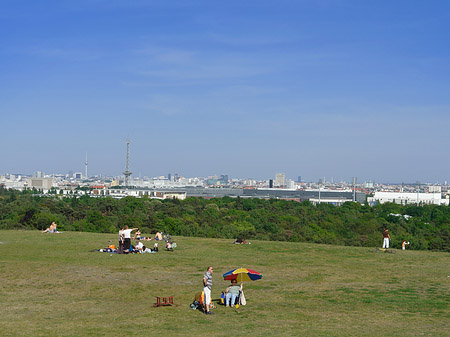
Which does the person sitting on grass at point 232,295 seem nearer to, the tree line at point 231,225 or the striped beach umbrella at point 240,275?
the striped beach umbrella at point 240,275

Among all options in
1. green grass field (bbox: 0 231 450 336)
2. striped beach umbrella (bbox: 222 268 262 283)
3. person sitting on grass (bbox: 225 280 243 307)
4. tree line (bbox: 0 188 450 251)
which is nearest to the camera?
green grass field (bbox: 0 231 450 336)

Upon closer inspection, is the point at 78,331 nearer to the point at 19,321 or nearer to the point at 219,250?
the point at 19,321

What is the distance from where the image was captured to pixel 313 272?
26062 mm

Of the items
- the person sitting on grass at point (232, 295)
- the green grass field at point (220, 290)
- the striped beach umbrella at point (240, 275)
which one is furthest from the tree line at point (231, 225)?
the person sitting on grass at point (232, 295)

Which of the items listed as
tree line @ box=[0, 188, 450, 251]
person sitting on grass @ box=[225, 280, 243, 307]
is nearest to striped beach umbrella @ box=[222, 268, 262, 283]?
person sitting on grass @ box=[225, 280, 243, 307]

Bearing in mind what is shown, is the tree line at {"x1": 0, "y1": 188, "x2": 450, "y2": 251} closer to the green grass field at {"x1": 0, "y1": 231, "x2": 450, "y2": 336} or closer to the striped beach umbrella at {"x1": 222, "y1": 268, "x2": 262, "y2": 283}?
the green grass field at {"x1": 0, "y1": 231, "x2": 450, "y2": 336}

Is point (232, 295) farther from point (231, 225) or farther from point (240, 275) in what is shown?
point (231, 225)

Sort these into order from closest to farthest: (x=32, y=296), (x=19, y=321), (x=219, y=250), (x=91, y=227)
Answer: (x=19, y=321) < (x=32, y=296) < (x=219, y=250) < (x=91, y=227)

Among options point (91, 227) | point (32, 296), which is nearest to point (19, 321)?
point (32, 296)

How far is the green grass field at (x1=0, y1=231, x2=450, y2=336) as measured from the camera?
16.1 m

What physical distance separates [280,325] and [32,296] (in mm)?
9312

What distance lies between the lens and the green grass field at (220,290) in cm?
1609

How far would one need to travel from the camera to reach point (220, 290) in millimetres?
21844

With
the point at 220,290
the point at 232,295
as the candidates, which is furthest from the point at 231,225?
the point at 232,295
